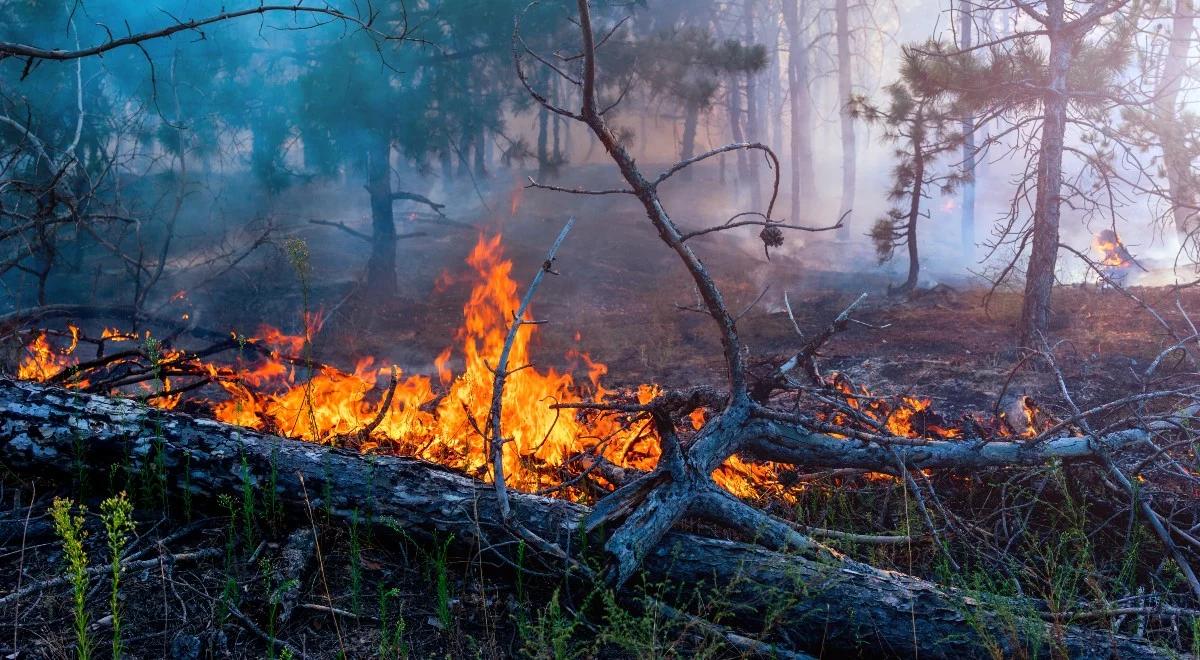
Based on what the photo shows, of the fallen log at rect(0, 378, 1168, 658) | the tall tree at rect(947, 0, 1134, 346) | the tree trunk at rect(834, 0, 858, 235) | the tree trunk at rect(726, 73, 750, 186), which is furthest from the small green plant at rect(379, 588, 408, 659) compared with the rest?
the tree trunk at rect(834, 0, 858, 235)

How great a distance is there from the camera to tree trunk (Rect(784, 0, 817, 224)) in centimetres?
2811

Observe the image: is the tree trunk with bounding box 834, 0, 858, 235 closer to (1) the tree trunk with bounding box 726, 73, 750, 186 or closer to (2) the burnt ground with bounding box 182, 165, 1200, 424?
(1) the tree trunk with bounding box 726, 73, 750, 186

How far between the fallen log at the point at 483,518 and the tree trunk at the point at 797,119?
2504 cm

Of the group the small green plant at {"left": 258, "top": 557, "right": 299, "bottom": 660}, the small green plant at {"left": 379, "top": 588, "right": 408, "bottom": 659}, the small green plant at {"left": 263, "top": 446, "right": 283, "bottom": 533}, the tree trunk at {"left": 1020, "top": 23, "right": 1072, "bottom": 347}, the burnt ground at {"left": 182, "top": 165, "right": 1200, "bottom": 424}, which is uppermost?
the tree trunk at {"left": 1020, "top": 23, "right": 1072, "bottom": 347}

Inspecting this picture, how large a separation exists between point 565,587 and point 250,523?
4.77 ft

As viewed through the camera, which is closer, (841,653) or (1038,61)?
(841,653)

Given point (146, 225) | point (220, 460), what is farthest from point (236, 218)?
point (220, 460)

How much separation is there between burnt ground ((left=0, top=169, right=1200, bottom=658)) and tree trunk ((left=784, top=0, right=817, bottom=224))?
2657mm

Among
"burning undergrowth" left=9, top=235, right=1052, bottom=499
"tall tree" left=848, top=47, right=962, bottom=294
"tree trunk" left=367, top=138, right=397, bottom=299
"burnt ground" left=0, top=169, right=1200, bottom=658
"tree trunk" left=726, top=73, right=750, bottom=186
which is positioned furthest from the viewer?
"tree trunk" left=726, top=73, right=750, bottom=186

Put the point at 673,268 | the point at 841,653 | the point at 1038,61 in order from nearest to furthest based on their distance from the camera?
the point at 841,653 < the point at 1038,61 < the point at 673,268

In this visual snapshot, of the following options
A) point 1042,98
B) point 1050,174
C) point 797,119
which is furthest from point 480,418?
point 797,119

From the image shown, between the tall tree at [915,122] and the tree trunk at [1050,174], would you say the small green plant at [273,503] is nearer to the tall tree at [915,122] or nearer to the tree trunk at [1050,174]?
the tree trunk at [1050,174]

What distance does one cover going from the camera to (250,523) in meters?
3.21

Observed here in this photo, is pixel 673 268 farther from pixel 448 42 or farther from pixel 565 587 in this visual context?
pixel 565 587
